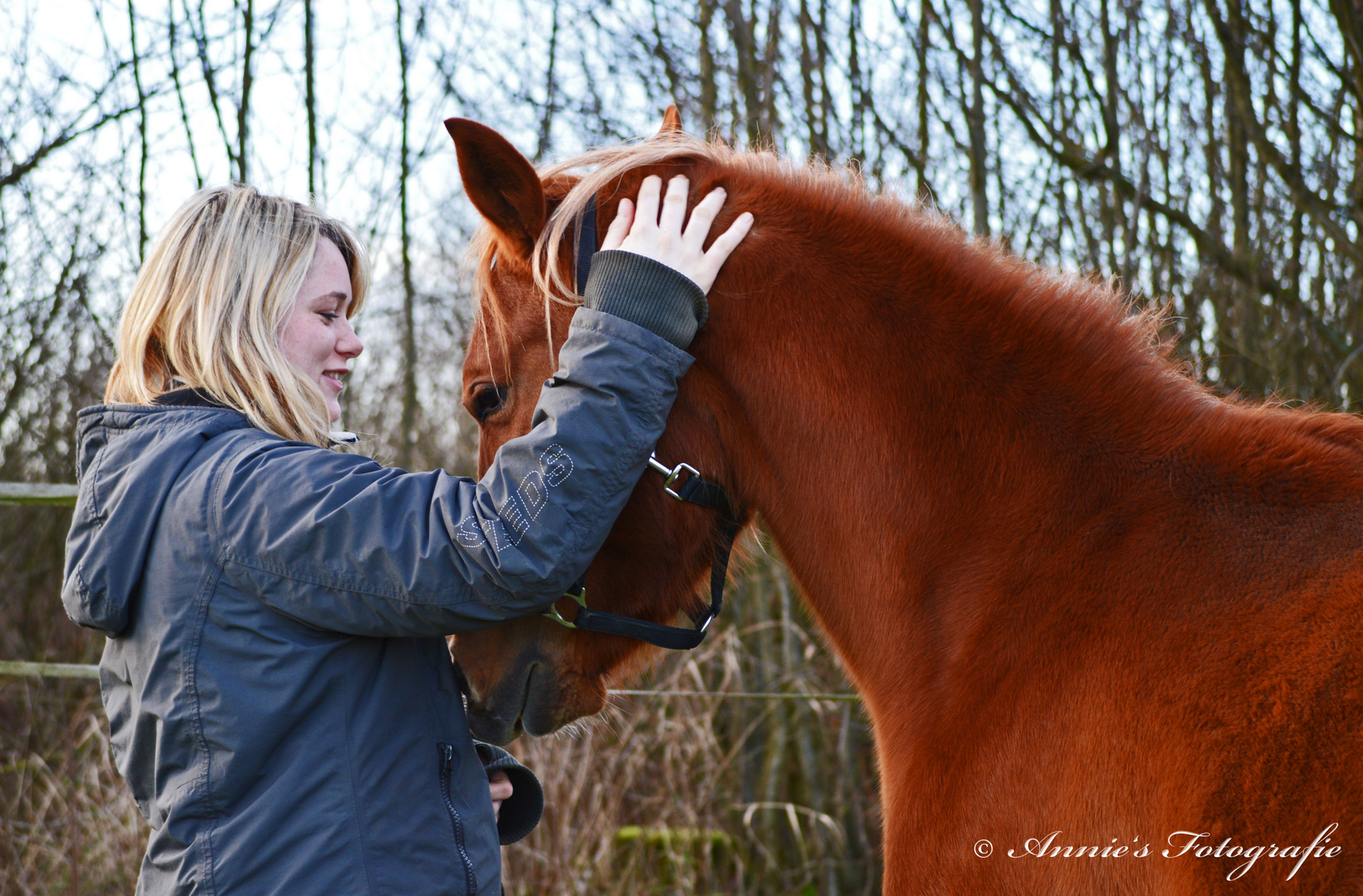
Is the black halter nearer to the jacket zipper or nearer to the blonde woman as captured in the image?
the blonde woman

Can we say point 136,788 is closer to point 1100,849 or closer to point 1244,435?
point 1100,849

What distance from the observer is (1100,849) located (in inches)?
47.6

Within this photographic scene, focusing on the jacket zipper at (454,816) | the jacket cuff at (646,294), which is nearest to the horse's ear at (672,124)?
the jacket cuff at (646,294)

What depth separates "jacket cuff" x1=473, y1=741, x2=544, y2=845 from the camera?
6.52 ft

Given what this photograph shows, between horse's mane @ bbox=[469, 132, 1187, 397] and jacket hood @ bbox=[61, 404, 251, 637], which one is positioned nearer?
jacket hood @ bbox=[61, 404, 251, 637]

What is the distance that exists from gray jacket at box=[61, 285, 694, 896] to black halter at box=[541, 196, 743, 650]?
197 mm

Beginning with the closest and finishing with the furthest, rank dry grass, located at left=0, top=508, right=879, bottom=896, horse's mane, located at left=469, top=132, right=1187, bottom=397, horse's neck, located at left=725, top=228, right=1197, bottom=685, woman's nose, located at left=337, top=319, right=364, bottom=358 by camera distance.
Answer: horse's neck, located at left=725, top=228, right=1197, bottom=685 < horse's mane, located at left=469, top=132, right=1187, bottom=397 < woman's nose, located at left=337, top=319, right=364, bottom=358 < dry grass, located at left=0, top=508, right=879, bottom=896

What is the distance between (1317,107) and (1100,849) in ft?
16.0

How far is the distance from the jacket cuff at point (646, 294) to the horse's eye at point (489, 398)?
299 millimetres

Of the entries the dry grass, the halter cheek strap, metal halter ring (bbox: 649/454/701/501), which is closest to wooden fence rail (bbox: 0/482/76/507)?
the dry grass

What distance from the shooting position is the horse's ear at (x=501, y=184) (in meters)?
1.57

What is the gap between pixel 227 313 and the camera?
1.70 metres

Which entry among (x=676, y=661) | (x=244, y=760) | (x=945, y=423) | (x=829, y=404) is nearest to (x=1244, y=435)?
(x=945, y=423)

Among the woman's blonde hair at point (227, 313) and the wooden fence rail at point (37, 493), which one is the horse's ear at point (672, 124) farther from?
the wooden fence rail at point (37, 493)
